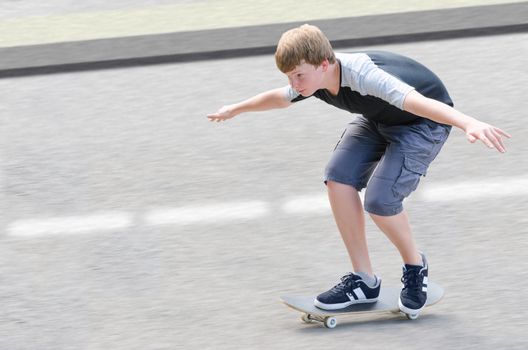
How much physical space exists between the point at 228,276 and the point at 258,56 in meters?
3.78

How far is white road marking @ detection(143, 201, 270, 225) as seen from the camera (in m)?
7.02

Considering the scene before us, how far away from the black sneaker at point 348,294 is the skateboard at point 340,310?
0.02 meters

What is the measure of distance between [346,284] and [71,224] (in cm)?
204

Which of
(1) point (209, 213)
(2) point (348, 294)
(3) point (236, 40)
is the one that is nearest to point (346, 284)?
(2) point (348, 294)

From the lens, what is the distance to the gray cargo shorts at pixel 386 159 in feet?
17.7

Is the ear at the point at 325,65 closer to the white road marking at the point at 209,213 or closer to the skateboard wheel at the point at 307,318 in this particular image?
the skateboard wheel at the point at 307,318

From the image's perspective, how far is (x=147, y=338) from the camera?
18.3 ft

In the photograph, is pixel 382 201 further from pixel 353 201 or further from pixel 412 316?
pixel 412 316

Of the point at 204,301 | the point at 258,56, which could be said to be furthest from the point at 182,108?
the point at 204,301

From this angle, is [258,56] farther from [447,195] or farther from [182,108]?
[447,195]

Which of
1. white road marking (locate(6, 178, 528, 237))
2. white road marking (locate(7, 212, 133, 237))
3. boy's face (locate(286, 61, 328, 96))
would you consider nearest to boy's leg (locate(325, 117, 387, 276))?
boy's face (locate(286, 61, 328, 96))

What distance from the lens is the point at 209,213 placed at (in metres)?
7.10

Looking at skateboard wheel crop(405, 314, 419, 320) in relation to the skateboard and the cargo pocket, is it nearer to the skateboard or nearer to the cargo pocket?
the skateboard

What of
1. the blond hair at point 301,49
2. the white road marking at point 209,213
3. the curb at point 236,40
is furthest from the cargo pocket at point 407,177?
the curb at point 236,40
